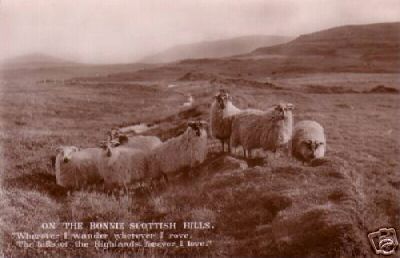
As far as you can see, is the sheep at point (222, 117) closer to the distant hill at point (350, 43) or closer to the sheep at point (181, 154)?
the sheep at point (181, 154)

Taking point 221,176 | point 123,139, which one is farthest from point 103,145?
point 221,176

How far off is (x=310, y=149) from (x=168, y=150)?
1.77 meters

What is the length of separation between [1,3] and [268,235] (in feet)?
15.1

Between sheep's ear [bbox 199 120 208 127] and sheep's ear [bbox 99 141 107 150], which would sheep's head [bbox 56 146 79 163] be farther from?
sheep's ear [bbox 199 120 208 127]

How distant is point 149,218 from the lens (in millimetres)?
6297

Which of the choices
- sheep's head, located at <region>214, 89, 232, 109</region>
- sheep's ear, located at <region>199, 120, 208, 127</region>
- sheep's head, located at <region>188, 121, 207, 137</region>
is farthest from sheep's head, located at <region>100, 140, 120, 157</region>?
sheep's head, located at <region>214, 89, 232, 109</region>

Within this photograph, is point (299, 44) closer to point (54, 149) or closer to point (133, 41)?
point (133, 41)

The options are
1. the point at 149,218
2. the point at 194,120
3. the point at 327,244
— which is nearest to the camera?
the point at 327,244

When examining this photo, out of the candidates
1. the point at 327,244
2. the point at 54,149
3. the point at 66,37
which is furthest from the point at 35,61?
the point at 327,244

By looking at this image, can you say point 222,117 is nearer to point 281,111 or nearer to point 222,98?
point 222,98

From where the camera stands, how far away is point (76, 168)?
6.32 m

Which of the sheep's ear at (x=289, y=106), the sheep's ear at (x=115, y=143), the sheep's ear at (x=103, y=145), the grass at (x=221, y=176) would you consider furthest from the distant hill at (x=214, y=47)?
the sheep's ear at (x=103, y=145)

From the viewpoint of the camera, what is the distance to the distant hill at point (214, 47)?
700 cm

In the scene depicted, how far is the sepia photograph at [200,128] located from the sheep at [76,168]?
18 millimetres
